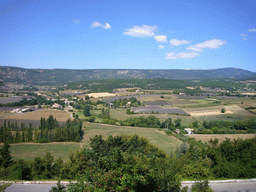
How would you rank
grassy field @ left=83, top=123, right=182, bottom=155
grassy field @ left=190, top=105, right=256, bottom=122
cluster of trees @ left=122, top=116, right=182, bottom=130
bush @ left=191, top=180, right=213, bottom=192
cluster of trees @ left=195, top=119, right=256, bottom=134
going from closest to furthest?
bush @ left=191, top=180, right=213, bottom=192
grassy field @ left=83, top=123, right=182, bottom=155
cluster of trees @ left=195, top=119, right=256, bottom=134
cluster of trees @ left=122, top=116, right=182, bottom=130
grassy field @ left=190, top=105, right=256, bottom=122

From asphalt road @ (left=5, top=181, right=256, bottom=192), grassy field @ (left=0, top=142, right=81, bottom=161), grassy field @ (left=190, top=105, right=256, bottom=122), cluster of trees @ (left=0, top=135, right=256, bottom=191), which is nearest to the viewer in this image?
cluster of trees @ (left=0, top=135, right=256, bottom=191)

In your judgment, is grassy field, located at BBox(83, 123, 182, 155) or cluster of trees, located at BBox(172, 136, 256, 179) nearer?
cluster of trees, located at BBox(172, 136, 256, 179)

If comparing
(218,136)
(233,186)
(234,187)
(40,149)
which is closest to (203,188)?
(234,187)

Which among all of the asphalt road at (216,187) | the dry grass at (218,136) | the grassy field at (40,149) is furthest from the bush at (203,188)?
the dry grass at (218,136)

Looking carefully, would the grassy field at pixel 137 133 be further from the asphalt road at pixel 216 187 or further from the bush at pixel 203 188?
the bush at pixel 203 188

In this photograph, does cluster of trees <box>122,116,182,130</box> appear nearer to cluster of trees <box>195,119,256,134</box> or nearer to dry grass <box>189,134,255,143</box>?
cluster of trees <box>195,119,256,134</box>

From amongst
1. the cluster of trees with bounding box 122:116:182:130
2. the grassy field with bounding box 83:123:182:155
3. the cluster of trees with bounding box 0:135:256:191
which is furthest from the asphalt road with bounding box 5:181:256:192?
the cluster of trees with bounding box 122:116:182:130
